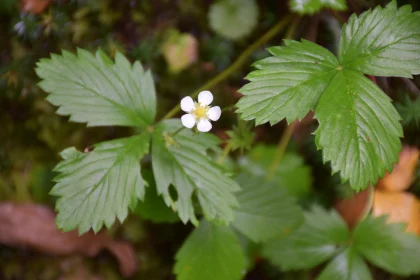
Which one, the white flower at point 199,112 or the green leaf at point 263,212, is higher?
the white flower at point 199,112

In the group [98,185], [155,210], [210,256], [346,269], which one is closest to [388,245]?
[346,269]

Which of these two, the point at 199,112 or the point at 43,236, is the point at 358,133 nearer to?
the point at 199,112

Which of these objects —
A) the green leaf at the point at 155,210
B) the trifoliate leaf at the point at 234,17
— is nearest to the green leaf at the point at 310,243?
the green leaf at the point at 155,210

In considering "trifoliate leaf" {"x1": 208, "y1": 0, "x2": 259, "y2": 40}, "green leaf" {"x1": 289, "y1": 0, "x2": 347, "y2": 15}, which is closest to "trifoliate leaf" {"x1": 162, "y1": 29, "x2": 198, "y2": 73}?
"trifoliate leaf" {"x1": 208, "y1": 0, "x2": 259, "y2": 40}

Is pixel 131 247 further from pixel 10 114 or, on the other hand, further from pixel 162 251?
pixel 10 114

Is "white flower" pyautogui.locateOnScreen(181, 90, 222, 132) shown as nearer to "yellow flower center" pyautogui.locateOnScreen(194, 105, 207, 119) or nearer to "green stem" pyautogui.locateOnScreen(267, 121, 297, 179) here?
"yellow flower center" pyautogui.locateOnScreen(194, 105, 207, 119)

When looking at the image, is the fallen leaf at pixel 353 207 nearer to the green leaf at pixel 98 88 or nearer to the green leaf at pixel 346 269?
the green leaf at pixel 346 269
